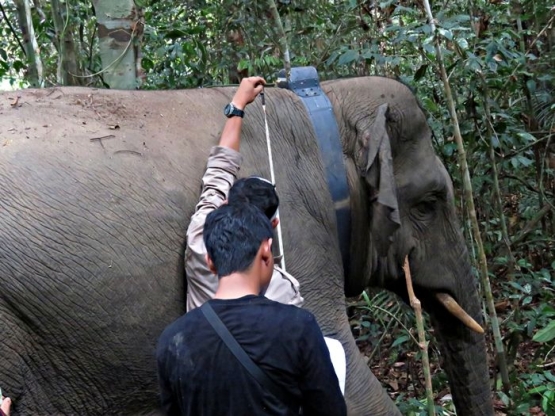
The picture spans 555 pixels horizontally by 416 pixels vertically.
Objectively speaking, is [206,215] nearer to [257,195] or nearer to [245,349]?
[257,195]

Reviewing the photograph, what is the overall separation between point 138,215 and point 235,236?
0.96 m

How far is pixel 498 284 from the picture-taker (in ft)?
22.3

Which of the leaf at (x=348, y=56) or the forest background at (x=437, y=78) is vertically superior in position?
the leaf at (x=348, y=56)

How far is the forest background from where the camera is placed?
544 centimetres

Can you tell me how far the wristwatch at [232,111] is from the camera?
3947 mm

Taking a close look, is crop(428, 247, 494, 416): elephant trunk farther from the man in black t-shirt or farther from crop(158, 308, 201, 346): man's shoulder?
crop(158, 308, 201, 346): man's shoulder

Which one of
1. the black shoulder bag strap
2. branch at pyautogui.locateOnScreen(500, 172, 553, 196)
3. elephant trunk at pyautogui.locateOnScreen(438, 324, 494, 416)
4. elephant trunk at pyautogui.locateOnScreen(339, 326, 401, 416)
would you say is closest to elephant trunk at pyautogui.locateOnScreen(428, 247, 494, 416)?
elephant trunk at pyautogui.locateOnScreen(438, 324, 494, 416)

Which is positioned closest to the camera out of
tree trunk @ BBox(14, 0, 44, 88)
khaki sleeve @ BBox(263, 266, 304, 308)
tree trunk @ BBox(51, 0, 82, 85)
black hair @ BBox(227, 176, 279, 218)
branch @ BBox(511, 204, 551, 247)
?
black hair @ BBox(227, 176, 279, 218)

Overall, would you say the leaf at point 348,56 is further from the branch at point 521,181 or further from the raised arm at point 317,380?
the raised arm at point 317,380

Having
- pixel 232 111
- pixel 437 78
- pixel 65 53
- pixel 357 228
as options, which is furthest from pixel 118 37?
pixel 437 78

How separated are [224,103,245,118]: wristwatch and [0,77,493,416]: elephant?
0.13 metres

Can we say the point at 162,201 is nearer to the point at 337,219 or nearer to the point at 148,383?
the point at 148,383

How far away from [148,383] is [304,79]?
Result: 68.1 inches

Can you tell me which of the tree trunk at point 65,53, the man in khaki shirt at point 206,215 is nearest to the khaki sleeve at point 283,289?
the man in khaki shirt at point 206,215
